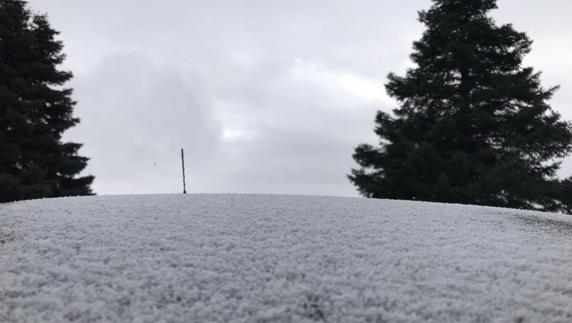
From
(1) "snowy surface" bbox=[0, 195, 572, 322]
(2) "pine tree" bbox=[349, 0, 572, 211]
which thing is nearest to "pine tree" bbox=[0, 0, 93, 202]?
(1) "snowy surface" bbox=[0, 195, 572, 322]

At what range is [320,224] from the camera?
8.23 metres

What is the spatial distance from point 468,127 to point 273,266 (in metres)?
16.6

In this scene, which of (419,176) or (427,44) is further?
(427,44)

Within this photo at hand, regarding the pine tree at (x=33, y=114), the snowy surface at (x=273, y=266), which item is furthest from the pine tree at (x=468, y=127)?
the pine tree at (x=33, y=114)

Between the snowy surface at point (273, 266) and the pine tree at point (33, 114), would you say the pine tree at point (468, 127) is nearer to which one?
the snowy surface at point (273, 266)

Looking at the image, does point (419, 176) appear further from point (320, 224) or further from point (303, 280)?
point (303, 280)

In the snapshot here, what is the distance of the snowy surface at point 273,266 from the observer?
446cm

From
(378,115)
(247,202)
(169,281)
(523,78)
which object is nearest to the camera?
(169,281)

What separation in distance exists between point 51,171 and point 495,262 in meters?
19.2

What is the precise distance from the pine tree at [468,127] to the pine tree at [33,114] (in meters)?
13.7

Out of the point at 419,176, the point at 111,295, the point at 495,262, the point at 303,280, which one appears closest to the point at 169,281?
the point at 111,295

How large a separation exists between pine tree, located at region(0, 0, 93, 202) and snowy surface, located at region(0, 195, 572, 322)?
10.2 metres

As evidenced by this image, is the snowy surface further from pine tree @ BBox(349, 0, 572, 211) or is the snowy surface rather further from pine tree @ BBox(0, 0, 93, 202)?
pine tree @ BBox(0, 0, 93, 202)

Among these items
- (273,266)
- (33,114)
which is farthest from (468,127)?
(33,114)
